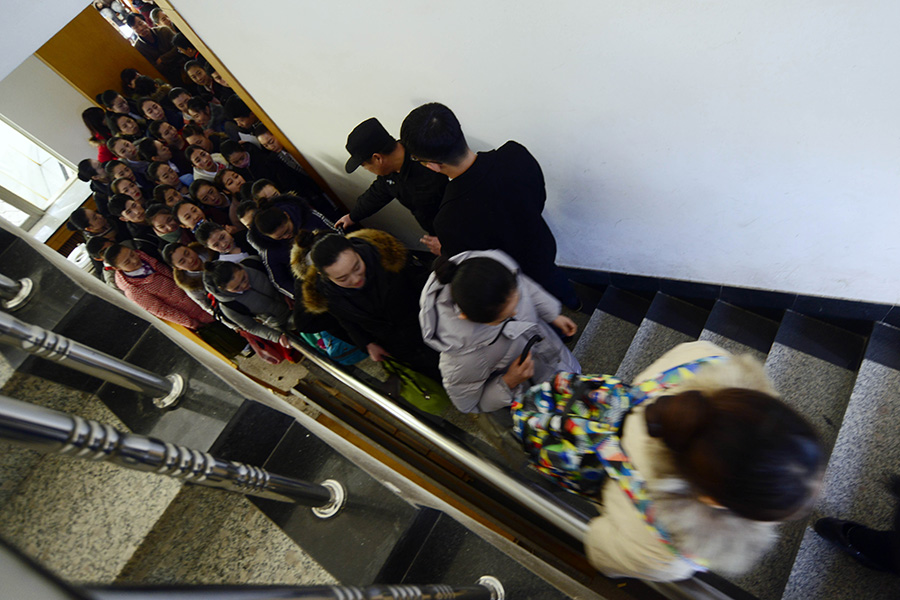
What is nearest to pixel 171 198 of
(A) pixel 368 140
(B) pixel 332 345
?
(B) pixel 332 345

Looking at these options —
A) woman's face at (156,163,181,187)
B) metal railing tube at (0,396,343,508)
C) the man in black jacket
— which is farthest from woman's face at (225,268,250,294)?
woman's face at (156,163,181,187)

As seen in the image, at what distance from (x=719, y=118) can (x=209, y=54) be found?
3.10m

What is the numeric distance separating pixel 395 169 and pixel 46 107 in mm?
6175

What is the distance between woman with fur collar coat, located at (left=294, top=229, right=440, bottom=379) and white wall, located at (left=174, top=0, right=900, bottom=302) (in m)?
0.89

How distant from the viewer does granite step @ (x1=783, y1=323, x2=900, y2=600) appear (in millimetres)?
1845

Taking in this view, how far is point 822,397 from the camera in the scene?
2.27 metres

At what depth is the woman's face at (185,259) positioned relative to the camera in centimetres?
297

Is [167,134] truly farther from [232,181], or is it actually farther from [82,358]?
[82,358]

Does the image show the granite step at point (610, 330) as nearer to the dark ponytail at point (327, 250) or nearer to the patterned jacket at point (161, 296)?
the dark ponytail at point (327, 250)

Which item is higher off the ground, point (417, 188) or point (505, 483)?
point (417, 188)

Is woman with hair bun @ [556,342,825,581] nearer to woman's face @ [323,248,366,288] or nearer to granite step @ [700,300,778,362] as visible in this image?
woman's face @ [323,248,366,288]

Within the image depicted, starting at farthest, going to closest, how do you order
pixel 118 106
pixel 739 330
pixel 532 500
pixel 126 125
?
pixel 118 106 < pixel 126 125 < pixel 739 330 < pixel 532 500

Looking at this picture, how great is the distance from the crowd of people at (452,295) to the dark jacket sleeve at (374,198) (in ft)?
0.05

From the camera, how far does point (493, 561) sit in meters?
1.45
